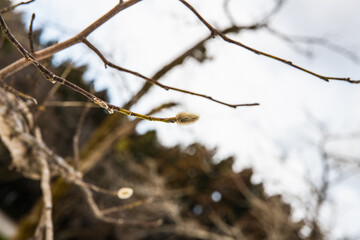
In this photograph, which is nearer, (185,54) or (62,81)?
(62,81)

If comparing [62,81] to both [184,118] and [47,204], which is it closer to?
[184,118]

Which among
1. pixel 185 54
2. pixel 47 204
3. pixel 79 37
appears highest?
pixel 185 54

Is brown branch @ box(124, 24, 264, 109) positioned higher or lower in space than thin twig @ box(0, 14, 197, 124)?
higher

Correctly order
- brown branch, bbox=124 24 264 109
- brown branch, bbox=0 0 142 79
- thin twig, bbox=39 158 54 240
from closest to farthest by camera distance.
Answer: brown branch, bbox=0 0 142 79
thin twig, bbox=39 158 54 240
brown branch, bbox=124 24 264 109

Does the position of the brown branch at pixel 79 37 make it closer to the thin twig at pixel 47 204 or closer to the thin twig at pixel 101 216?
the thin twig at pixel 47 204

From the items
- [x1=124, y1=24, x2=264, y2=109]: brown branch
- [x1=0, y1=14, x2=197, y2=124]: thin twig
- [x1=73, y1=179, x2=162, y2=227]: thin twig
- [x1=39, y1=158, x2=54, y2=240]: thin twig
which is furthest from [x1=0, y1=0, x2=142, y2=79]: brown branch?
[x1=124, y1=24, x2=264, y2=109]: brown branch

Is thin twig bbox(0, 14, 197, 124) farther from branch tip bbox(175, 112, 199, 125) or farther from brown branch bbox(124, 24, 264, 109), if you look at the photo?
brown branch bbox(124, 24, 264, 109)

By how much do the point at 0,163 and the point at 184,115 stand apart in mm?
10164

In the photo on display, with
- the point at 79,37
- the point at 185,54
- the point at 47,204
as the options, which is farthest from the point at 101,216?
the point at 185,54

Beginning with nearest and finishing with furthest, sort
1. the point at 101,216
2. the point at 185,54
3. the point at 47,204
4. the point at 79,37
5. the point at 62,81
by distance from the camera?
the point at 62,81, the point at 79,37, the point at 47,204, the point at 101,216, the point at 185,54

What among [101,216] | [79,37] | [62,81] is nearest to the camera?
[62,81]

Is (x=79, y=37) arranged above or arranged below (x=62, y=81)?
above

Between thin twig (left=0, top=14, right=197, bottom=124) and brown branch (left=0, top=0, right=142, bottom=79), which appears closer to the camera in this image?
thin twig (left=0, top=14, right=197, bottom=124)

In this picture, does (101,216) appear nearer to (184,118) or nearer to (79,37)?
(79,37)
